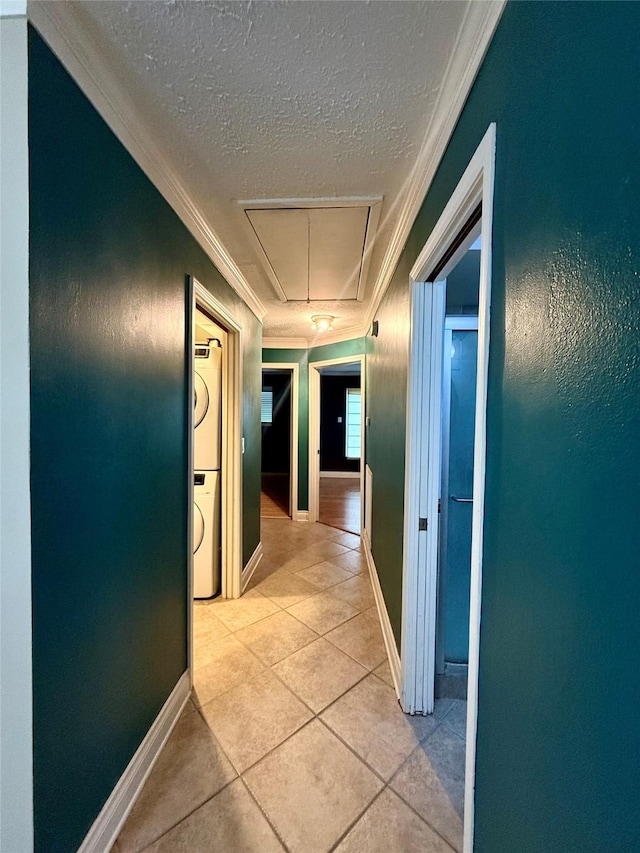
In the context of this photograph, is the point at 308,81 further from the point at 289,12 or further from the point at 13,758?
the point at 13,758

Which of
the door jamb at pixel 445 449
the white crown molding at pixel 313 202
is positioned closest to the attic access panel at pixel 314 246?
the white crown molding at pixel 313 202

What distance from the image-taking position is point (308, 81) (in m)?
0.98

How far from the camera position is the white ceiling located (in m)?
0.81

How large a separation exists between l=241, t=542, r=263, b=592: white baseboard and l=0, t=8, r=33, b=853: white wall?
189cm

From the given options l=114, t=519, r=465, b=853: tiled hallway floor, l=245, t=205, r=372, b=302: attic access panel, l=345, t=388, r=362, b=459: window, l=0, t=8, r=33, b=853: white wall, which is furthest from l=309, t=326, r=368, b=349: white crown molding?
l=345, t=388, r=362, b=459: window

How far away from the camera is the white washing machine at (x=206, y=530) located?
250 centimetres

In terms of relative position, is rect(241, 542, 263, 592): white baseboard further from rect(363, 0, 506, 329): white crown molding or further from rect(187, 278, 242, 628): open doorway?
rect(363, 0, 506, 329): white crown molding

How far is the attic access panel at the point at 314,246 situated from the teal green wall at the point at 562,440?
94 cm

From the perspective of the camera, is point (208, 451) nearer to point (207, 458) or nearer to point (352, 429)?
point (207, 458)

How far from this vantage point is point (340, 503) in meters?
5.58

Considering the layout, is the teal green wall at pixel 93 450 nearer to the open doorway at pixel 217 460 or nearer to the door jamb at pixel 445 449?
the open doorway at pixel 217 460

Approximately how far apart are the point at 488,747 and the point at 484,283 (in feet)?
3.58

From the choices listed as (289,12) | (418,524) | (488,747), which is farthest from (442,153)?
(488,747)

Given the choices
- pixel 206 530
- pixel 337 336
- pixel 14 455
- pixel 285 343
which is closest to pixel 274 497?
pixel 285 343
